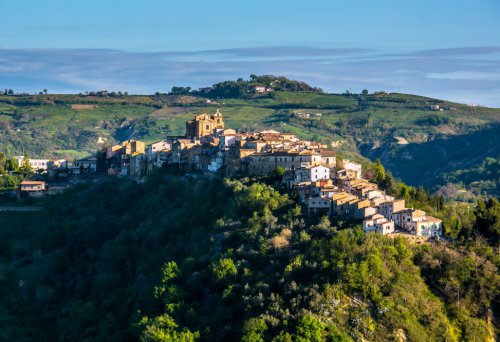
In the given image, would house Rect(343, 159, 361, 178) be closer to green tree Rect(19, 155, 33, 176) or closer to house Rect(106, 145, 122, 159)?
house Rect(106, 145, 122, 159)

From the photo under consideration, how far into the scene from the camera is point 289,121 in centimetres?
14462

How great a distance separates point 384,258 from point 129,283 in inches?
777

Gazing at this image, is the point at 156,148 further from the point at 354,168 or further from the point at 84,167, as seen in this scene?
the point at 354,168

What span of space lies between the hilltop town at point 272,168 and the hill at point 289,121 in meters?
50.9

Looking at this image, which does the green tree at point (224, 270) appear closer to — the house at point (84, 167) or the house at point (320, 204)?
the house at point (320, 204)

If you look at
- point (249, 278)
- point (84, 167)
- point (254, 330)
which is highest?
point (84, 167)

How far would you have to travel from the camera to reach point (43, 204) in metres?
82.3

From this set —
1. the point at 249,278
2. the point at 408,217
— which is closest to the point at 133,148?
the point at 249,278

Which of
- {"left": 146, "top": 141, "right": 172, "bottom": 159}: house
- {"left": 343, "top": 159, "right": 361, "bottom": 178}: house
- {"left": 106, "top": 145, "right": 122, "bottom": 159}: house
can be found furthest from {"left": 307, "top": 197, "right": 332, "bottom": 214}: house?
{"left": 106, "top": 145, "right": 122, "bottom": 159}: house

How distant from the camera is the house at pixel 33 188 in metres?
85.6

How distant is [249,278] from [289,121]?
318ft

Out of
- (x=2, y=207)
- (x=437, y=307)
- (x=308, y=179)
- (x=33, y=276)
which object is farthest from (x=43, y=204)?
(x=437, y=307)

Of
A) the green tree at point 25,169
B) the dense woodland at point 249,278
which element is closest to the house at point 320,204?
the dense woodland at point 249,278

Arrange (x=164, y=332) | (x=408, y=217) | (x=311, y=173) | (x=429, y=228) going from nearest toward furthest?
(x=164, y=332) → (x=429, y=228) → (x=408, y=217) → (x=311, y=173)
